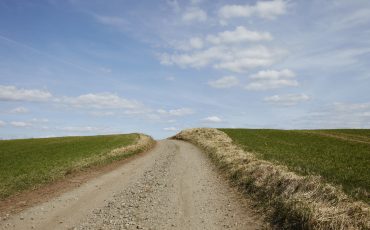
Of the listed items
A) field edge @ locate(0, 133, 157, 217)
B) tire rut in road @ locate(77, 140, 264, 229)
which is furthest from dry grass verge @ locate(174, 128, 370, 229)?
field edge @ locate(0, 133, 157, 217)

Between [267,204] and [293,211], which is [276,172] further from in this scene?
[293,211]

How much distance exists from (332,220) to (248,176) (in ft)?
32.2

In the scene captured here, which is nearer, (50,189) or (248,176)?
(248,176)

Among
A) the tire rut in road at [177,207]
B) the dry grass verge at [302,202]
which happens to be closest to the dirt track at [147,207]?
the tire rut in road at [177,207]

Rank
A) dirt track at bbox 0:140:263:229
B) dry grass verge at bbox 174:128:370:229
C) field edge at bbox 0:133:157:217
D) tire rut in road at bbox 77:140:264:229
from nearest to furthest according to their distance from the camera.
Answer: dry grass verge at bbox 174:128:370:229
tire rut in road at bbox 77:140:264:229
dirt track at bbox 0:140:263:229
field edge at bbox 0:133:157:217

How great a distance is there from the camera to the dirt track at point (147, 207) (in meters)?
14.3

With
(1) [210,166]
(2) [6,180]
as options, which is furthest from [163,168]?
(2) [6,180]

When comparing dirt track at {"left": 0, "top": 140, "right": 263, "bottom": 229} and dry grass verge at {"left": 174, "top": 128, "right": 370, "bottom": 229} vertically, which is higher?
dry grass verge at {"left": 174, "top": 128, "right": 370, "bottom": 229}

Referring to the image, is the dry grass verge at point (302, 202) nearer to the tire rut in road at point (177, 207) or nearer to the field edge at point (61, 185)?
the tire rut in road at point (177, 207)

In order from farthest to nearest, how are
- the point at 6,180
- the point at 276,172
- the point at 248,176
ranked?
the point at 6,180, the point at 248,176, the point at 276,172

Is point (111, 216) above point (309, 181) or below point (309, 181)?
below

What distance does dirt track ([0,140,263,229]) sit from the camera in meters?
14.3

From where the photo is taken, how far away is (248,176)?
2081 cm

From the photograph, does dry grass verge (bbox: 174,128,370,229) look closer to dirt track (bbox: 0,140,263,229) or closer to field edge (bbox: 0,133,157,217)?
dirt track (bbox: 0,140,263,229)
